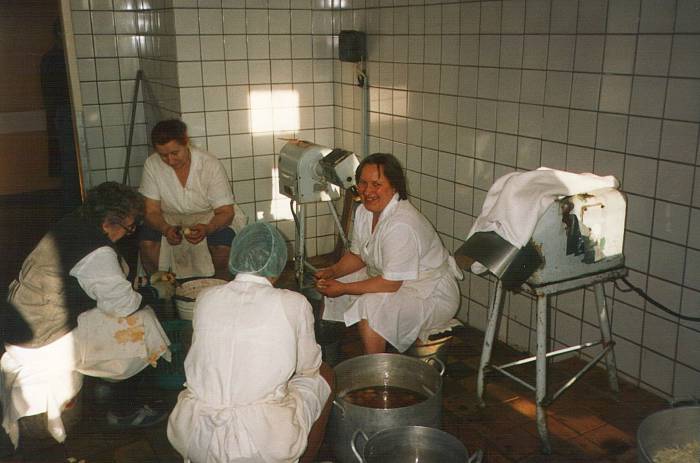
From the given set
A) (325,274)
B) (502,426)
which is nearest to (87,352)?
(325,274)

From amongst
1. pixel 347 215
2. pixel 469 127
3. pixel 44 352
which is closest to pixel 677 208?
pixel 469 127

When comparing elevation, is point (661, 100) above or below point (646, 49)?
below

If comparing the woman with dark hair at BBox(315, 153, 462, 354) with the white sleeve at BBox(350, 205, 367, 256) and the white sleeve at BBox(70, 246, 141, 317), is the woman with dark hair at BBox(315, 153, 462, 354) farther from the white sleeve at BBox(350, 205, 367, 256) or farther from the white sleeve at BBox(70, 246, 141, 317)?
the white sleeve at BBox(70, 246, 141, 317)

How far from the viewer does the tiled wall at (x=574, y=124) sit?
2775 millimetres

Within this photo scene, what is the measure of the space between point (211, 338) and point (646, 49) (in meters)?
2.23

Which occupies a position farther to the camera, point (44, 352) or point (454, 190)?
point (454, 190)

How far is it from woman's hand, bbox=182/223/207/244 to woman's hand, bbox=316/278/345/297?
1.31 m

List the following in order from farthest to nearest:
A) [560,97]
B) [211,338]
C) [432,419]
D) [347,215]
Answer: [347,215] < [560,97] < [432,419] < [211,338]

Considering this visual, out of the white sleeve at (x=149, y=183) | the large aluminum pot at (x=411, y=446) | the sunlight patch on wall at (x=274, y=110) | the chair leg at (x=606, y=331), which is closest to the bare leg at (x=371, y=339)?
the large aluminum pot at (x=411, y=446)

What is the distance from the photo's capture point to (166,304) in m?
3.60

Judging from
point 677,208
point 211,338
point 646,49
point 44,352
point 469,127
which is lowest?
point 44,352

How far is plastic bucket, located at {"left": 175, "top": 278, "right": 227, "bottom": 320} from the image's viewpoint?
131 inches

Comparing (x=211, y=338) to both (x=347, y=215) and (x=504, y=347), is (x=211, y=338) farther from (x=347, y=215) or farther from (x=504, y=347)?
(x=347, y=215)

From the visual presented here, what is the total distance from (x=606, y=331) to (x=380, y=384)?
1.09m
